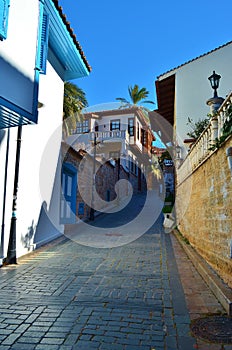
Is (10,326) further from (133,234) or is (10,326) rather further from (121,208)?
(121,208)

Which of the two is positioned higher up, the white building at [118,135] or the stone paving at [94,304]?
the white building at [118,135]

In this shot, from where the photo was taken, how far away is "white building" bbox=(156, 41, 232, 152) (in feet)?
41.7

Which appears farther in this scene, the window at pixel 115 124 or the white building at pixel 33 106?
the window at pixel 115 124

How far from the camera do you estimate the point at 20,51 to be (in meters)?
5.82

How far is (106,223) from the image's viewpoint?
1426cm

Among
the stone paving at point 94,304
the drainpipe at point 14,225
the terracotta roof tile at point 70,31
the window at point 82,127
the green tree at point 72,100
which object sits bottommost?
the stone paving at point 94,304

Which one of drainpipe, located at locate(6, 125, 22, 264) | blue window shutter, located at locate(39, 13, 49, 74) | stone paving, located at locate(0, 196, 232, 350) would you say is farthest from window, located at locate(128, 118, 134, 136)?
drainpipe, located at locate(6, 125, 22, 264)

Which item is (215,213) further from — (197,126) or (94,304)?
(197,126)

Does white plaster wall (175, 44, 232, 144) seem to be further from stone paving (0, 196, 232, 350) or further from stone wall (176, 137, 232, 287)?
stone paving (0, 196, 232, 350)

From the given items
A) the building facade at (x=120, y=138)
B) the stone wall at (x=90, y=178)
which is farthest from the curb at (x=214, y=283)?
the building facade at (x=120, y=138)

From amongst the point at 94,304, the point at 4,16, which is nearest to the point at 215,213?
the point at 94,304

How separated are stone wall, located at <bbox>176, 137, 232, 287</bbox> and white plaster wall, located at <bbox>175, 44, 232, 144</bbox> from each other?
6863 mm

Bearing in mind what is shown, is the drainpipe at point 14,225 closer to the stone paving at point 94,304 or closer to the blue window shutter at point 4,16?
the stone paving at point 94,304

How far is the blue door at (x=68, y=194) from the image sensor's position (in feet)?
35.3
